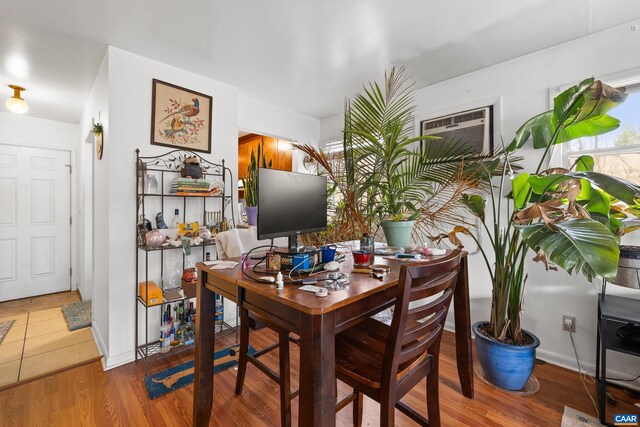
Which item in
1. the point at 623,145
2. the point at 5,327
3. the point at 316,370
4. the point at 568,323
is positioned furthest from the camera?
the point at 5,327

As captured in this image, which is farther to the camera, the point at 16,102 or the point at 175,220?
the point at 16,102

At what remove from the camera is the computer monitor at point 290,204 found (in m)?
1.19

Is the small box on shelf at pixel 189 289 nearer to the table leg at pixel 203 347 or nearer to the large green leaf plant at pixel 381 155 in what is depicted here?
the table leg at pixel 203 347

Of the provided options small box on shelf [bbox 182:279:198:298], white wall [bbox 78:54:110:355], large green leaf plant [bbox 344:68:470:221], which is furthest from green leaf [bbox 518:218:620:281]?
white wall [bbox 78:54:110:355]

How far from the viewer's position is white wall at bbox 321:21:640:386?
1.96 meters

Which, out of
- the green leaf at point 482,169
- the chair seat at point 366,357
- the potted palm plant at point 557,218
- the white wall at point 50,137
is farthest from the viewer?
the white wall at point 50,137

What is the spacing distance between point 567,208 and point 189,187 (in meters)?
2.59

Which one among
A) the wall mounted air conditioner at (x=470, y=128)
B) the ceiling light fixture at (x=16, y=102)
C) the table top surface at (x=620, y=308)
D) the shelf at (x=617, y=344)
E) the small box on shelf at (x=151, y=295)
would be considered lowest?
the shelf at (x=617, y=344)

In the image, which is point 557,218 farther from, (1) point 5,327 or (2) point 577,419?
(1) point 5,327

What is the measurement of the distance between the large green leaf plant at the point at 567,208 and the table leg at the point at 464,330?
32cm

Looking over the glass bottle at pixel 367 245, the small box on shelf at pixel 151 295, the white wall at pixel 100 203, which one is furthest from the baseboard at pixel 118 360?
the glass bottle at pixel 367 245

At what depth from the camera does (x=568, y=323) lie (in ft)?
6.89

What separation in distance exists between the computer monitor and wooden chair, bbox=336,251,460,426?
515 mm

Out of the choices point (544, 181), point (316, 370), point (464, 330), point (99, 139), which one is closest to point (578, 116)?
point (544, 181)
